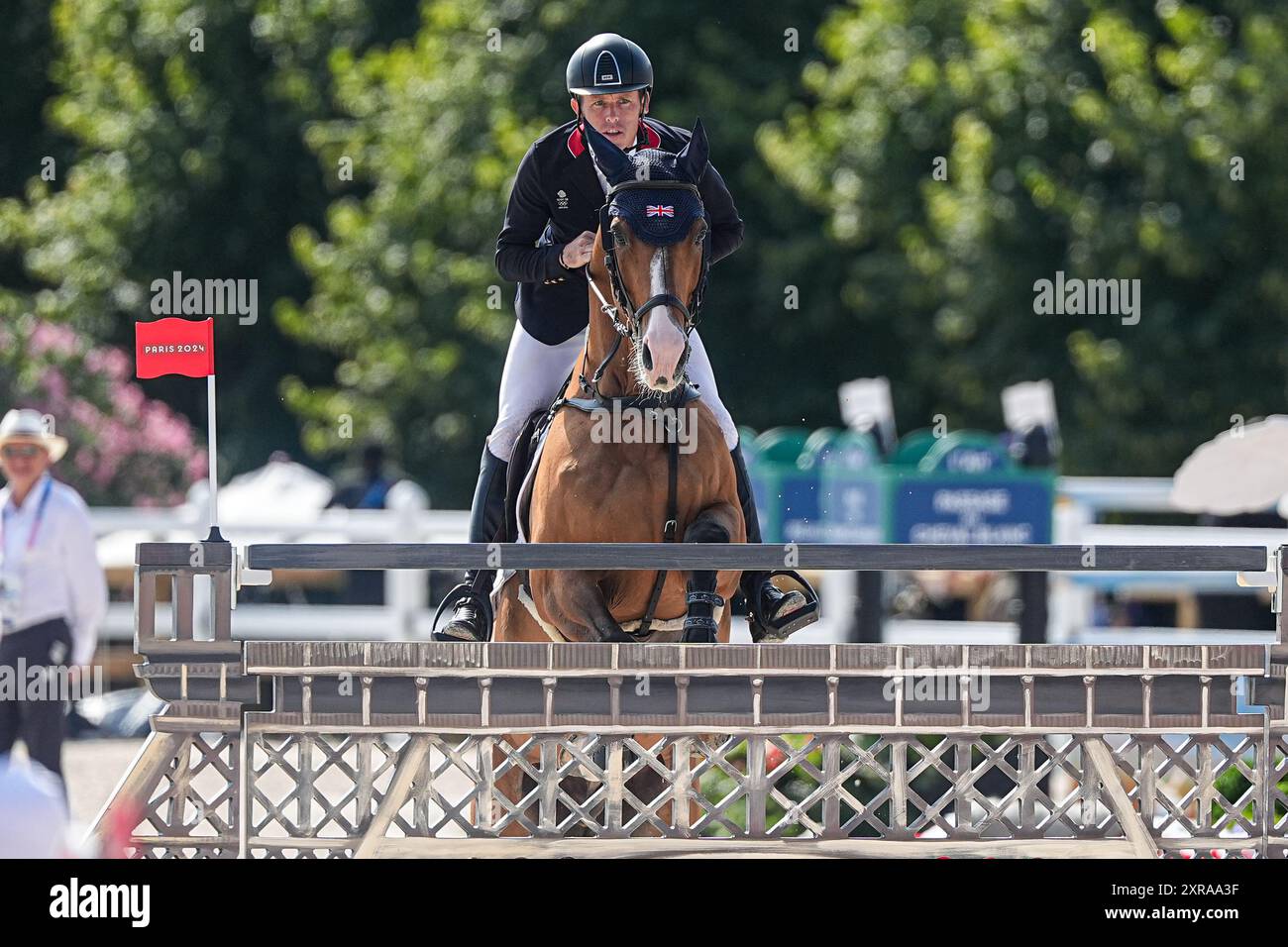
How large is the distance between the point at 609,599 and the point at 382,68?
56.5 ft

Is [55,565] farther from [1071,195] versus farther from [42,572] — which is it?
[1071,195]

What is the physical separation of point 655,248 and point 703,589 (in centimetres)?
97

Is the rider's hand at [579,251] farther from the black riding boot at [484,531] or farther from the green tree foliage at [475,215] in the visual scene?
the green tree foliage at [475,215]

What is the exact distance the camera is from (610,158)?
20.3 ft

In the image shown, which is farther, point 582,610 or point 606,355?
point 606,355

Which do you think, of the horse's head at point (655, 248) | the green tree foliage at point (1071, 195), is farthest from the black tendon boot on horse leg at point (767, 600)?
the green tree foliage at point (1071, 195)

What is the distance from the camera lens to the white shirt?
9.37 metres

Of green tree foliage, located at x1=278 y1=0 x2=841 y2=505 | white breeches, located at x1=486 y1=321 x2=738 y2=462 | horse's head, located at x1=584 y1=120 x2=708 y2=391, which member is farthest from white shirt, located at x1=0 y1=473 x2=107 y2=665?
green tree foliage, located at x1=278 y1=0 x2=841 y2=505

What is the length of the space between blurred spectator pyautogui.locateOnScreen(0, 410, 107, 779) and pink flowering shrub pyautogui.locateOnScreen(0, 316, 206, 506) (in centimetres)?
945

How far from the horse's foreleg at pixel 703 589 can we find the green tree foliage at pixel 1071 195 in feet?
38.2

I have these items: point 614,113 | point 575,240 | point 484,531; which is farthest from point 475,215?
point 575,240

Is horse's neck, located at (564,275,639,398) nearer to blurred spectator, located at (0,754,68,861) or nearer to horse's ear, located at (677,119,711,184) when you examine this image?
horse's ear, located at (677,119,711,184)

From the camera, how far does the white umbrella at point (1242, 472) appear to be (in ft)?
32.9
